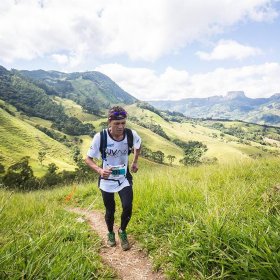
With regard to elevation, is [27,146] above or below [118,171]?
below

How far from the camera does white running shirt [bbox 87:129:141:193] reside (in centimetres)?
410

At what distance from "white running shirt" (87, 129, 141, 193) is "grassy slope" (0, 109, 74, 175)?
95.9m

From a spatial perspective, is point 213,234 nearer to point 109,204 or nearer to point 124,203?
point 124,203

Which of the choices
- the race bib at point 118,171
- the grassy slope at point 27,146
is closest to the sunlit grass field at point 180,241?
the race bib at point 118,171

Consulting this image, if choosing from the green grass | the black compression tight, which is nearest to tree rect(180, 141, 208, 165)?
the green grass

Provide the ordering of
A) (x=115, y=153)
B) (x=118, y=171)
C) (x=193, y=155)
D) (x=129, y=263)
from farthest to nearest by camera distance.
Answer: (x=193, y=155), (x=115, y=153), (x=118, y=171), (x=129, y=263)

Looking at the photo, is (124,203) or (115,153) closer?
(124,203)

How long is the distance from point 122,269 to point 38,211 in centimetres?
297

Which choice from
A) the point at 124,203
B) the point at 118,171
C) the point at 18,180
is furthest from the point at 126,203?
the point at 18,180

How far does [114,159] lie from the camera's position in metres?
4.26

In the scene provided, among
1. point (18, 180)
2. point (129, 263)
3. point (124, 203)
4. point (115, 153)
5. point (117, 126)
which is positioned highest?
point (117, 126)

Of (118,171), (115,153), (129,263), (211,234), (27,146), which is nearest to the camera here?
(211,234)

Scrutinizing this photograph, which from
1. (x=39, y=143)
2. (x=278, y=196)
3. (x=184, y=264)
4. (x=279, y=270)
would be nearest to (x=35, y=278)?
(x=184, y=264)

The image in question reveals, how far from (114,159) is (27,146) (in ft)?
416
